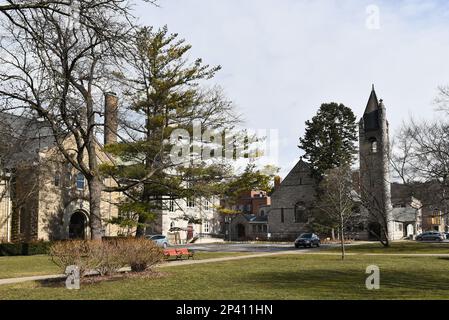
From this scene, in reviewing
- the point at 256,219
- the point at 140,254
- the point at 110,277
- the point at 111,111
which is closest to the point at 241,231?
the point at 256,219

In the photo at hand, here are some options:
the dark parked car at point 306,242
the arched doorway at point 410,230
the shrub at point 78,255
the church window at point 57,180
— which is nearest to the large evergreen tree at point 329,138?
the dark parked car at point 306,242

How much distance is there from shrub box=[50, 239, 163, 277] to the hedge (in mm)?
18950

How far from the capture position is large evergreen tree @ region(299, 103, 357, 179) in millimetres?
59031

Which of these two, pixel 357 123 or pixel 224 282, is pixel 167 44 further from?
pixel 357 123

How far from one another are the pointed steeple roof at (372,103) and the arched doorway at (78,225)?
4029cm

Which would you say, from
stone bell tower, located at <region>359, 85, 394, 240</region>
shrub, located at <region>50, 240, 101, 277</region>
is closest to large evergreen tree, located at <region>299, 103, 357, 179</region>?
stone bell tower, located at <region>359, 85, 394, 240</region>

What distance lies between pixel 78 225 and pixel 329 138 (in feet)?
106

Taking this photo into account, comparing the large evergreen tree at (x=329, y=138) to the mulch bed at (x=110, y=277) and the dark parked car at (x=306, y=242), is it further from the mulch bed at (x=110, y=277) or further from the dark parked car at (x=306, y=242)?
the mulch bed at (x=110, y=277)

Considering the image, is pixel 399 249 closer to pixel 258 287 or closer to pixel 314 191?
pixel 314 191

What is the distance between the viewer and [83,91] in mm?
19172

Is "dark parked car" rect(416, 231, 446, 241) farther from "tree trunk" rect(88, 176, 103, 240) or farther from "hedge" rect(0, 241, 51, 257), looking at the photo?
"tree trunk" rect(88, 176, 103, 240)
